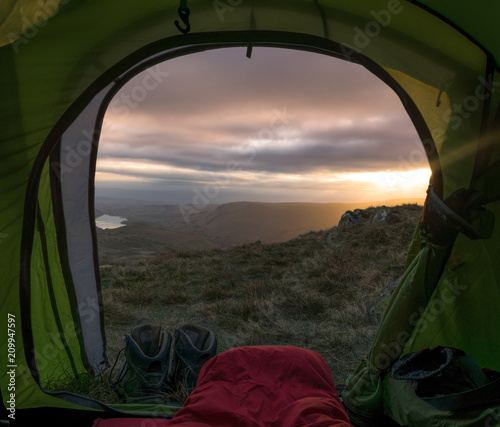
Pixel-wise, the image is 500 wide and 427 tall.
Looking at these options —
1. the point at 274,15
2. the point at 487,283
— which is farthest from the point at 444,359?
the point at 274,15

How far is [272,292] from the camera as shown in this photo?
203 inches

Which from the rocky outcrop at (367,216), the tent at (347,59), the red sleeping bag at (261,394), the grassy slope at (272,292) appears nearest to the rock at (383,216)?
the rocky outcrop at (367,216)

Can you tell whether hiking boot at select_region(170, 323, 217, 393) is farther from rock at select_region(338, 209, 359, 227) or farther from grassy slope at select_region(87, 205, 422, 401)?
rock at select_region(338, 209, 359, 227)

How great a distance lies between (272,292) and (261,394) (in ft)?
11.3

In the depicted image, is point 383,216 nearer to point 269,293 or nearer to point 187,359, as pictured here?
point 269,293

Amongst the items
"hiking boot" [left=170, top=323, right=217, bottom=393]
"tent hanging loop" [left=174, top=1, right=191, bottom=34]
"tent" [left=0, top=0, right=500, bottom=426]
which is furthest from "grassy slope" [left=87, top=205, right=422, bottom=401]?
"tent hanging loop" [left=174, top=1, right=191, bottom=34]

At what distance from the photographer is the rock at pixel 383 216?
30.9 feet

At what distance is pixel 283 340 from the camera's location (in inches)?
140

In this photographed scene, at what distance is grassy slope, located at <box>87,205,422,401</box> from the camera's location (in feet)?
11.8

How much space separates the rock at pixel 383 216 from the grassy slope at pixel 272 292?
3.00 feet

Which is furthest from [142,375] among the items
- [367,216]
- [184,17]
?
[367,216]

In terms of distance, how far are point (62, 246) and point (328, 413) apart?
2.26 meters

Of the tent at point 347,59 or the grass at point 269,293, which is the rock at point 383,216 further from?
the tent at point 347,59

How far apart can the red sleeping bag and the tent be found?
43cm
